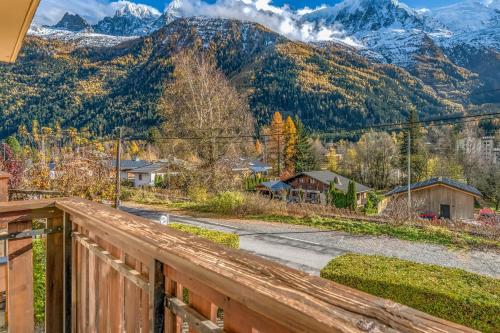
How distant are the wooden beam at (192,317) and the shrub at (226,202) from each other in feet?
38.7

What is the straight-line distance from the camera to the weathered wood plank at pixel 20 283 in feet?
4.99

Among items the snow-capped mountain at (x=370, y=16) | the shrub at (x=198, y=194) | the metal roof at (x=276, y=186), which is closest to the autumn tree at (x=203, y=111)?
the shrub at (x=198, y=194)

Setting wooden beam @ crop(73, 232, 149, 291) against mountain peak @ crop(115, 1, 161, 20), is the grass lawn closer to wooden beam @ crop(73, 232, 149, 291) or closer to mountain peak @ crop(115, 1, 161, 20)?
wooden beam @ crop(73, 232, 149, 291)

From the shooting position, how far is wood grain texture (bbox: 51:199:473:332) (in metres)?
0.44

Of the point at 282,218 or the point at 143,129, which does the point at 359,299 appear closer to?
the point at 282,218

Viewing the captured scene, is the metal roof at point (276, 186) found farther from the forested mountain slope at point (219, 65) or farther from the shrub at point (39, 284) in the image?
the shrub at point (39, 284)

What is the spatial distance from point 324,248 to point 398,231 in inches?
113

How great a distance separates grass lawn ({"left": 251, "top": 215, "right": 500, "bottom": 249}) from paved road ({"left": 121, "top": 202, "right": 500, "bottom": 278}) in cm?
45

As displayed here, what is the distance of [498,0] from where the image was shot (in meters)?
104

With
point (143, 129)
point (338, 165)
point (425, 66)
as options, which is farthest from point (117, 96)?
point (425, 66)

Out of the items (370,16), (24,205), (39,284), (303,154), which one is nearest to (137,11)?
(370,16)

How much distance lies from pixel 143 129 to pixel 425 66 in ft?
213

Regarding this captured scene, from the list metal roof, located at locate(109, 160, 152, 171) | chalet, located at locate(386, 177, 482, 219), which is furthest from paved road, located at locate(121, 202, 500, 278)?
metal roof, located at locate(109, 160, 152, 171)

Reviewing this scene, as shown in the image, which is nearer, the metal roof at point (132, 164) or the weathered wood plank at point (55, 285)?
the weathered wood plank at point (55, 285)
